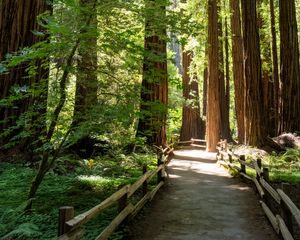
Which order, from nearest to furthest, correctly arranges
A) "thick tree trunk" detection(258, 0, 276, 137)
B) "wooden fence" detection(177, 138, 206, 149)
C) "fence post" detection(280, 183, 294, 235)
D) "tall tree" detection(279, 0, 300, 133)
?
"fence post" detection(280, 183, 294, 235)
"tall tree" detection(279, 0, 300, 133)
"thick tree trunk" detection(258, 0, 276, 137)
"wooden fence" detection(177, 138, 206, 149)

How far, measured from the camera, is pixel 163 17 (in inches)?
267

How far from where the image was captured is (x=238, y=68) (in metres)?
22.6

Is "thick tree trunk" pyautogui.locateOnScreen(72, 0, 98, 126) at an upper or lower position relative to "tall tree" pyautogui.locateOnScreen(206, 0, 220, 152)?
lower

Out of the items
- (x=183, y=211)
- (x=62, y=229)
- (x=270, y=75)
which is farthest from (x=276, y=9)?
(x=62, y=229)

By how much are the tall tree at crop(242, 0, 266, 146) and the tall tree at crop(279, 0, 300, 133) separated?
7.17 ft

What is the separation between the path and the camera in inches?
267

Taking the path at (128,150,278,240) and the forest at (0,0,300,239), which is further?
the path at (128,150,278,240)

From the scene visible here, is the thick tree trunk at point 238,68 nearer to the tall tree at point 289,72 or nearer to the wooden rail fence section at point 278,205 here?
the tall tree at point 289,72

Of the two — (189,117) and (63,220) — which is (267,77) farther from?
(63,220)

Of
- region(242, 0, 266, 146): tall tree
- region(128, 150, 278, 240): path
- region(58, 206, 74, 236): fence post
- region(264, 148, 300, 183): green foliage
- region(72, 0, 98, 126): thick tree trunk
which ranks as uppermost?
region(242, 0, 266, 146): tall tree

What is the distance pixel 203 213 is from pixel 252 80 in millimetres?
8911

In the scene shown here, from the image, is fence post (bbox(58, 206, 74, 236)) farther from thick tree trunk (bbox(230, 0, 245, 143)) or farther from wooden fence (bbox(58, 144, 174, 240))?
thick tree trunk (bbox(230, 0, 245, 143))

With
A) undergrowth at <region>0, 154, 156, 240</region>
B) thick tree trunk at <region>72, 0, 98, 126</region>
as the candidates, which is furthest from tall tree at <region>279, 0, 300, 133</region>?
thick tree trunk at <region>72, 0, 98, 126</region>

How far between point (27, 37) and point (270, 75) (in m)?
16.3
